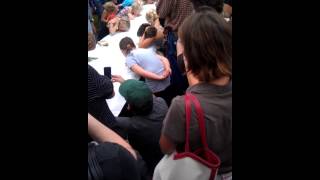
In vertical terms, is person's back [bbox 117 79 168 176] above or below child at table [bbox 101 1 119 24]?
below

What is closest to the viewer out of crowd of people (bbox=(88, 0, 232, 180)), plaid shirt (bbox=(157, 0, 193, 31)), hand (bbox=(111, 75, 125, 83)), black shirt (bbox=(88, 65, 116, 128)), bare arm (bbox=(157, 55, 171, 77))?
crowd of people (bbox=(88, 0, 232, 180))

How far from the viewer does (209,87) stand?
52.7 inches

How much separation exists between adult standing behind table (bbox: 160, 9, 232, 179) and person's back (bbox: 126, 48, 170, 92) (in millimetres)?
1705

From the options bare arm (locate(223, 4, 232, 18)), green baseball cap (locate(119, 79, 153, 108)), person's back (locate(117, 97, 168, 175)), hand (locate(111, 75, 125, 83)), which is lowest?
person's back (locate(117, 97, 168, 175))

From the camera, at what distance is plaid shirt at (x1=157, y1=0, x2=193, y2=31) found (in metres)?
3.03

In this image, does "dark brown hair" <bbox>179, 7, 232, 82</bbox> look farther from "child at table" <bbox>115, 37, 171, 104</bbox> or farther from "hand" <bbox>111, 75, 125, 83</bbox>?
"child at table" <bbox>115, 37, 171, 104</bbox>

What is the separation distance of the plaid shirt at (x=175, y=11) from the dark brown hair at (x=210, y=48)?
167cm

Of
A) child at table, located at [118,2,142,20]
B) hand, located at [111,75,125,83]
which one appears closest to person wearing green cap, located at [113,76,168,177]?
hand, located at [111,75,125,83]

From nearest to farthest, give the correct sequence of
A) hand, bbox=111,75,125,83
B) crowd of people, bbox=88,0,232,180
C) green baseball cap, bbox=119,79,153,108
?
crowd of people, bbox=88,0,232,180, green baseball cap, bbox=119,79,153,108, hand, bbox=111,75,125,83

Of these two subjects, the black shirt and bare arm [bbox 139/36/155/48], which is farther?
bare arm [bbox 139/36/155/48]

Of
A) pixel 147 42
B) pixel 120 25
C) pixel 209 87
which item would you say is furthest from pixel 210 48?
pixel 120 25

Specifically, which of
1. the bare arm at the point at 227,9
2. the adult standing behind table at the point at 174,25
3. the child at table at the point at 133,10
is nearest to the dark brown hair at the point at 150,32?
the adult standing behind table at the point at 174,25
